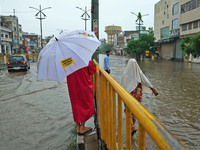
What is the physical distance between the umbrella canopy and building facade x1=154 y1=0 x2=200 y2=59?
32092 mm

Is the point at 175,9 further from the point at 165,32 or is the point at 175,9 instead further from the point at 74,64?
the point at 74,64

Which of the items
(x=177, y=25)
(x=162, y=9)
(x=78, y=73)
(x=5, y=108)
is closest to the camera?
(x=78, y=73)

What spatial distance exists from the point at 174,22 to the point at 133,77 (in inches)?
1607

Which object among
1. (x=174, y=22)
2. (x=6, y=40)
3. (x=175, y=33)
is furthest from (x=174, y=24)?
(x=6, y=40)

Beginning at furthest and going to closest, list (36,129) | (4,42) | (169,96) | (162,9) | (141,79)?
(4,42) < (162,9) < (169,96) < (36,129) < (141,79)

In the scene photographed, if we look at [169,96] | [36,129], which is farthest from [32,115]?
[169,96]

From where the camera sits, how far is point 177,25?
39.1m

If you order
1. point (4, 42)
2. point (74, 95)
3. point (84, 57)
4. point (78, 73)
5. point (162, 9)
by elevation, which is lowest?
point (74, 95)

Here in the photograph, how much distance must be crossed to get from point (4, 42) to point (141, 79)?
5913cm

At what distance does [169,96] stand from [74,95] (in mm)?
5424

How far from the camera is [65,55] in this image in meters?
2.99

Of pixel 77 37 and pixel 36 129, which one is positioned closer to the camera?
pixel 77 37

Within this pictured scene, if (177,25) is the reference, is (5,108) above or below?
below

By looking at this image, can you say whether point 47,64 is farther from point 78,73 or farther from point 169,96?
point 169,96
